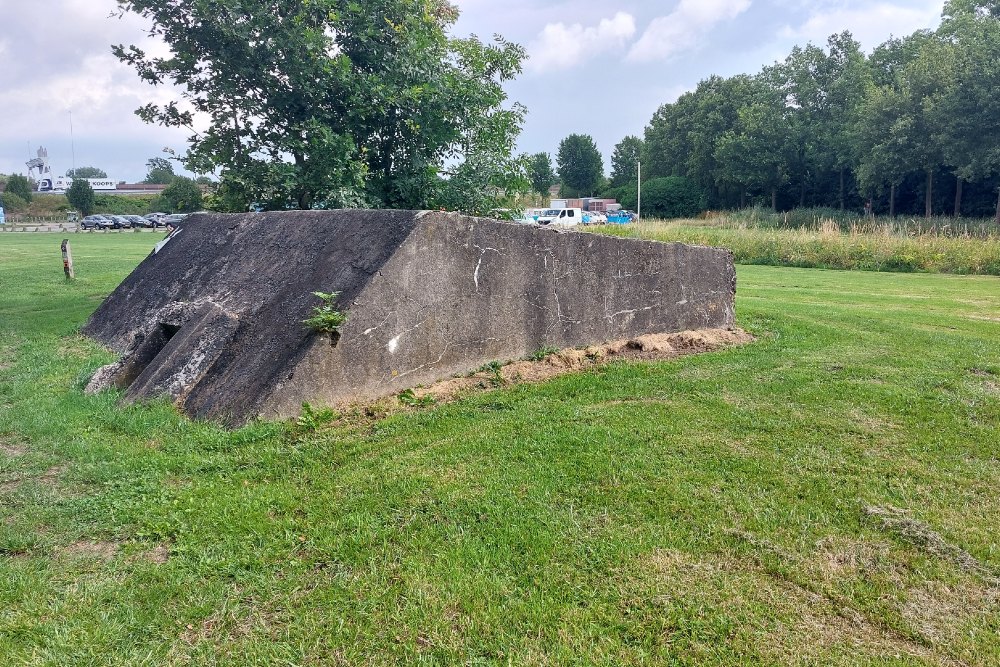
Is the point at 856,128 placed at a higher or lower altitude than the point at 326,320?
higher

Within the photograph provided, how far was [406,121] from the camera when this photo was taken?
840cm

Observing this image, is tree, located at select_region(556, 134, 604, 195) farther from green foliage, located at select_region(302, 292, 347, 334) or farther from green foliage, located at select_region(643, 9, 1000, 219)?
green foliage, located at select_region(302, 292, 347, 334)

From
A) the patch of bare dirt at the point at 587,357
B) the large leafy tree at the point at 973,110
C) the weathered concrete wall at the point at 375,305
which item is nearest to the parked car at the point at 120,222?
the weathered concrete wall at the point at 375,305

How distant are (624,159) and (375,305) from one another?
86558mm

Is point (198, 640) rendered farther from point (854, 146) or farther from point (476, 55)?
point (854, 146)

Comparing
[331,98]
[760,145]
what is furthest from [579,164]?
[331,98]

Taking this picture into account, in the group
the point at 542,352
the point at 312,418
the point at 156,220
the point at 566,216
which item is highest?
the point at 156,220

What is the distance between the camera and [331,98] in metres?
8.21

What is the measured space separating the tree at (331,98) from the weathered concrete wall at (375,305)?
4.80ft

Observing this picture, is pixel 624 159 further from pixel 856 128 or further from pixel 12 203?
pixel 12 203

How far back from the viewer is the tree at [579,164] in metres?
86.9

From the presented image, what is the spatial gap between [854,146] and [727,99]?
1812 centimetres

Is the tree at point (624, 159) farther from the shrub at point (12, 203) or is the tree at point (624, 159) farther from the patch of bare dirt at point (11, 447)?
the patch of bare dirt at point (11, 447)

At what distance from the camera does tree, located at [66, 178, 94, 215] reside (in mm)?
68062
